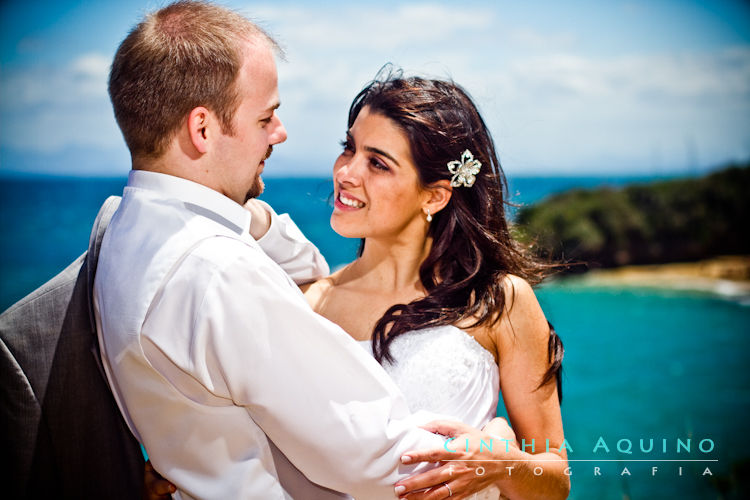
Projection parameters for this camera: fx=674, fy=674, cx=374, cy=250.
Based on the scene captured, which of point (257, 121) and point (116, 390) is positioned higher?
point (257, 121)

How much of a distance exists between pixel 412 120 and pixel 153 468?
5.61 feet

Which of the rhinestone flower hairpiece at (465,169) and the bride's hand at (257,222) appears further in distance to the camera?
the rhinestone flower hairpiece at (465,169)

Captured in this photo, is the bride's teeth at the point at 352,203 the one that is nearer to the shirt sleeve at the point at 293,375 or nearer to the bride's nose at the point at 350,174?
the bride's nose at the point at 350,174

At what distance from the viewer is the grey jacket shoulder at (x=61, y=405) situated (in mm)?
1916

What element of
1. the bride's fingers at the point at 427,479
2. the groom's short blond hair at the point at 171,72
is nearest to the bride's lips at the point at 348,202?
the groom's short blond hair at the point at 171,72

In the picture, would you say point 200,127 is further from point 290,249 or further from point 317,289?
point 317,289

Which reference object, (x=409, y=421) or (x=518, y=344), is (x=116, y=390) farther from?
(x=518, y=344)

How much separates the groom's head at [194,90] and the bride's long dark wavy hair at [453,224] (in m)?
1.00

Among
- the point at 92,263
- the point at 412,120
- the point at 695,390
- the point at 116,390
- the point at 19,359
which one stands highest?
the point at 412,120

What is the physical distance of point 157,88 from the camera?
1.96m

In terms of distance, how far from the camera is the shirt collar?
1957 millimetres

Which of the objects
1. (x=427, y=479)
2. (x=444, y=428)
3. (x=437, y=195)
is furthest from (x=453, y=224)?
(x=427, y=479)

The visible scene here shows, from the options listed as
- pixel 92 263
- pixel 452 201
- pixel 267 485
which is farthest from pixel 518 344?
pixel 92 263

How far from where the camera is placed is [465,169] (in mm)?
3021
